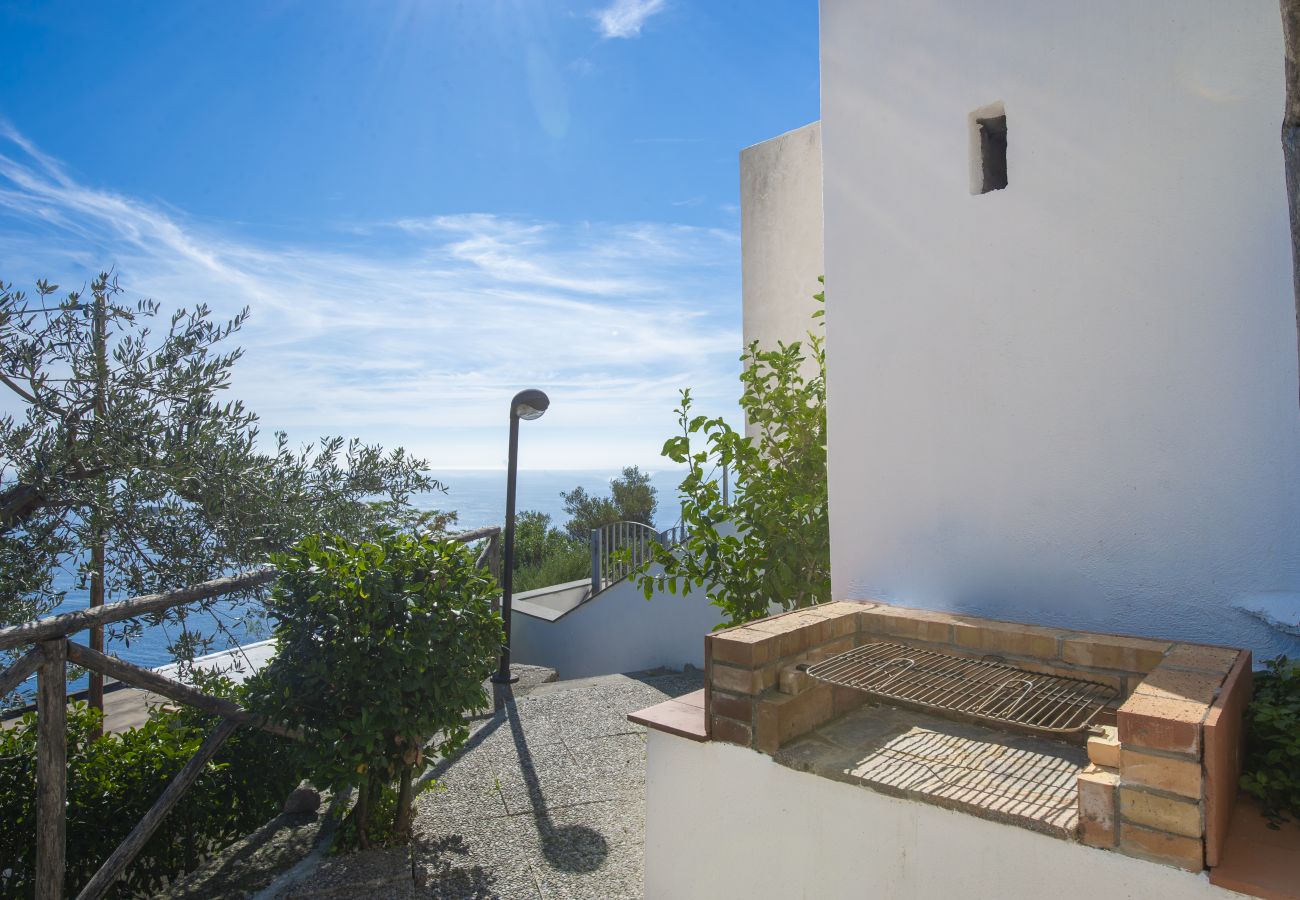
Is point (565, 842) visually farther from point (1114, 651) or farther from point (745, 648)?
point (1114, 651)

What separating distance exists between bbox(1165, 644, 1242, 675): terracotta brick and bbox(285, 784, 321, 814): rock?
4.44m

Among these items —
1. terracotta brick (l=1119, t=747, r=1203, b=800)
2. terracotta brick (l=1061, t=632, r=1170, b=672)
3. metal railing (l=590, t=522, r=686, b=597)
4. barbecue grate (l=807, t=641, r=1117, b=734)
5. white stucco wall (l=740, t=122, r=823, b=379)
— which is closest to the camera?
terracotta brick (l=1119, t=747, r=1203, b=800)

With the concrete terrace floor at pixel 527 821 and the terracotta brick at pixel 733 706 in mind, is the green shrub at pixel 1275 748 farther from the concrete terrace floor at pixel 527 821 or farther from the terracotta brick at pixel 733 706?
the concrete terrace floor at pixel 527 821

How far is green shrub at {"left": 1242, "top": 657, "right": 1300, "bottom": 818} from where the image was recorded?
1.82 m

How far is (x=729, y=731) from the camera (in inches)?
98.7

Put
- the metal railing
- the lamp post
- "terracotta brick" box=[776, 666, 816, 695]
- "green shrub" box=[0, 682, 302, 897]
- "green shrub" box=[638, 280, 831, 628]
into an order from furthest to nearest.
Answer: the metal railing → the lamp post → "green shrub" box=[638, 280, 831, 628] → "green shrub" box=[0, 682, 302, 897] → "terracotta brick" box=[776, 666, 816, 695]

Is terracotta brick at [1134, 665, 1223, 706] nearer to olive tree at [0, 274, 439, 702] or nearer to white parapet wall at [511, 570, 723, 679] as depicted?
olive tree at [0, 274, 439, 702]

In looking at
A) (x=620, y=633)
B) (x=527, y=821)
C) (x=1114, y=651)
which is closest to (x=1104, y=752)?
(x=1114, y=651)

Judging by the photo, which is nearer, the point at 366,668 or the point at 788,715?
the point at 788,715

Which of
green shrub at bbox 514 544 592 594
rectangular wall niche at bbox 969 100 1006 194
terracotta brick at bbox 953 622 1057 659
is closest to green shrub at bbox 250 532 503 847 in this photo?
terracotta brick at bbox 953 622 1057 659

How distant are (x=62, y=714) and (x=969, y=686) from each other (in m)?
3.57

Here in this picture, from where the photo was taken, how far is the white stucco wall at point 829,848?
1.76 metres

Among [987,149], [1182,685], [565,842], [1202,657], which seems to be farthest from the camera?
[565,842]

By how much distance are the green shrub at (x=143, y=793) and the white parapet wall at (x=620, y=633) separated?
11.8 ft
